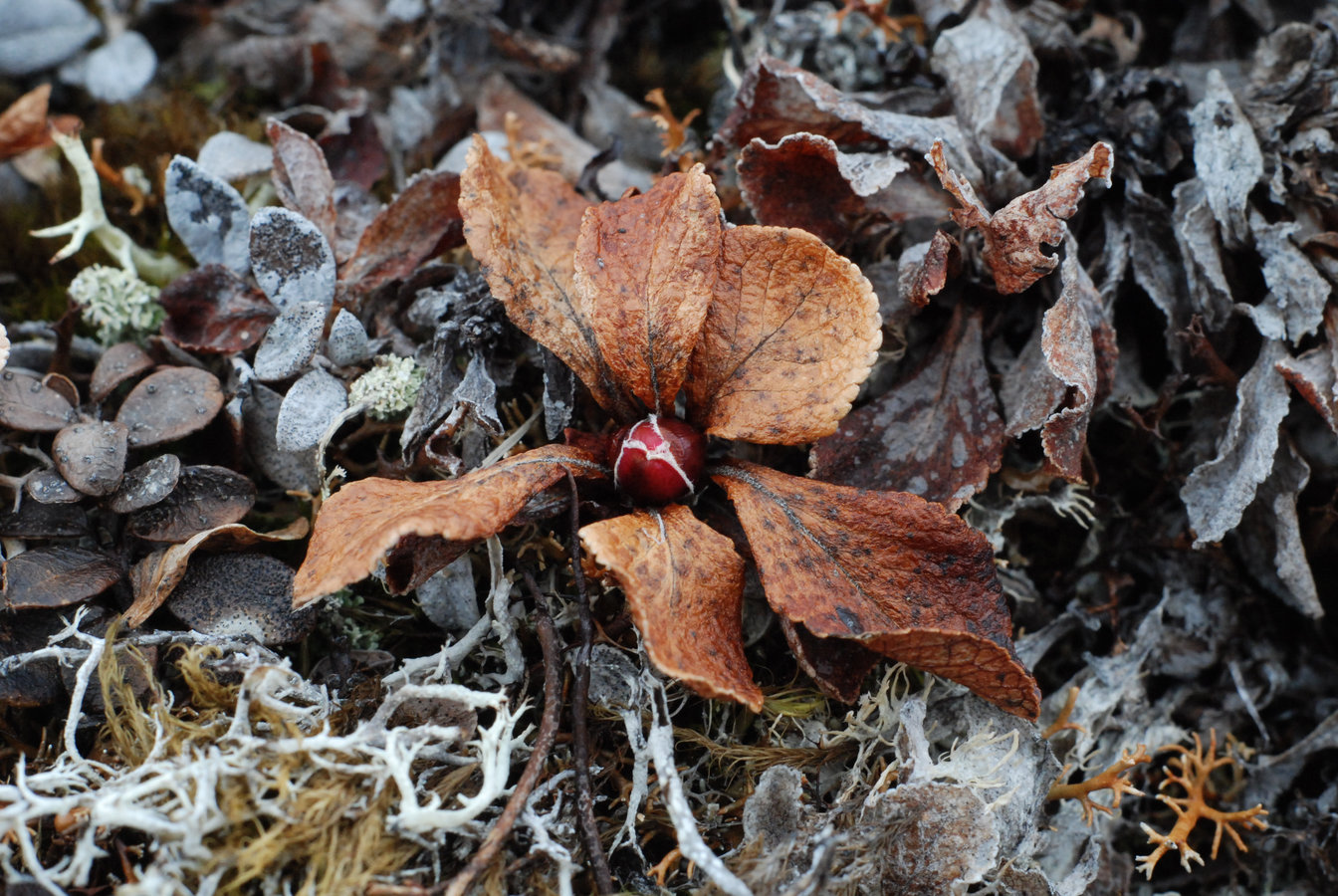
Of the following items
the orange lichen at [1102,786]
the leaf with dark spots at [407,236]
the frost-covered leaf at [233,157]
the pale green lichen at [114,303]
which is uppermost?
the frost-covered leaf at [233,157]

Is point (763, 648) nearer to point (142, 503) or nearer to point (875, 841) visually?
point (875, 841)

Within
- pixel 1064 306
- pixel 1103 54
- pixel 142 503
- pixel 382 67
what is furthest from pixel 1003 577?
pixel 382 67

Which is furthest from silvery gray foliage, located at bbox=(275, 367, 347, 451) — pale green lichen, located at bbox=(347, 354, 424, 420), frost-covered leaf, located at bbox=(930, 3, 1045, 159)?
frost-covered leaf, located at bbox=(930, 3, 1045, 159)

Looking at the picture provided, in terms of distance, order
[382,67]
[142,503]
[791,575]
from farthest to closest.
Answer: [382,67]
[142,503]
[791,575]

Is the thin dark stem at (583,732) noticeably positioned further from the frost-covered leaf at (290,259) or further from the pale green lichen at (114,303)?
the pale green lichen at (114,303)

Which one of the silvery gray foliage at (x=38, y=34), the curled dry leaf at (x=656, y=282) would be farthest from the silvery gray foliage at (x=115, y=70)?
the curled dry leaf at (x=656, y=282)
